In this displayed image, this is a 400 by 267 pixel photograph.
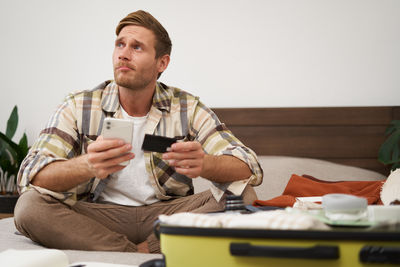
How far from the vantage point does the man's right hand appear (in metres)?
1.12

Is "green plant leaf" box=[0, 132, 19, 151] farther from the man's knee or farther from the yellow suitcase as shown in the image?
the yellow suitcase

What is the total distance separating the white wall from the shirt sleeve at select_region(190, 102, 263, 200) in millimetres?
996

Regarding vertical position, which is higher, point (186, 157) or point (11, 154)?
point (186, 157)

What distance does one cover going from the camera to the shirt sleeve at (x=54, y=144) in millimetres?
1337

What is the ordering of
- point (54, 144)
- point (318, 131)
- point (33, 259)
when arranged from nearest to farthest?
point (33, 259) → point (54, 144) → point (318, 131)

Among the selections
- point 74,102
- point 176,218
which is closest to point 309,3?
point 74,102

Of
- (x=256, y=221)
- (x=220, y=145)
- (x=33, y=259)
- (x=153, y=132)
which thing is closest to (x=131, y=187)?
(x=153, y=132)

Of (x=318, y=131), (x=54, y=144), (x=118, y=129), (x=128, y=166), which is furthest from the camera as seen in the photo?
(x=318, y=131)

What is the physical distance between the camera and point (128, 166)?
1.53 meters

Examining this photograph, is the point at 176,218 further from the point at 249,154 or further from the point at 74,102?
the point at 74,102

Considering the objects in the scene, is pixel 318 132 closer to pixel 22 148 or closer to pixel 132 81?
pixel 132 81

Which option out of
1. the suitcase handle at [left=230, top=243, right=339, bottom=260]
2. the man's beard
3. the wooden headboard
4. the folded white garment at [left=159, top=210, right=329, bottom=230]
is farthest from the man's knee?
the wooden headboard

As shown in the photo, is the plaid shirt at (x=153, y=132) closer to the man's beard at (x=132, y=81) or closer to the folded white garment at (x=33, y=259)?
the man's beard at (x=132, y=81)

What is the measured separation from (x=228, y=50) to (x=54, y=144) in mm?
1433
